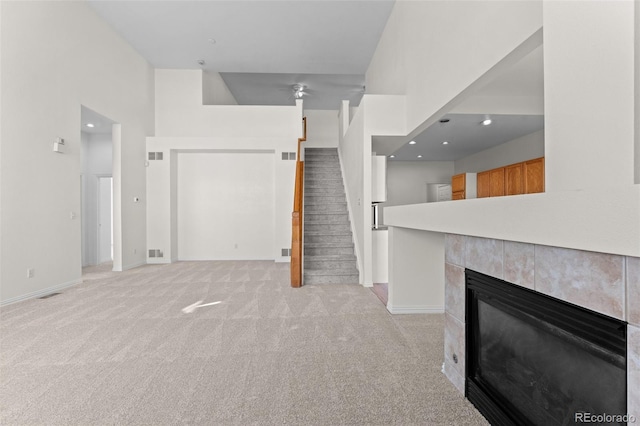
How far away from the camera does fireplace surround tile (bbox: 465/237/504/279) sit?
1.73 meters

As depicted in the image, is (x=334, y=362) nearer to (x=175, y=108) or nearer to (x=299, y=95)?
(x=175, y=108)

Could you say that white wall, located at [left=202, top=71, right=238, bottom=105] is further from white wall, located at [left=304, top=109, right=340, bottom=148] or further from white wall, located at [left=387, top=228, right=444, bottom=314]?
white wall, located at [left=387, top=228, right=444, bottom=314]

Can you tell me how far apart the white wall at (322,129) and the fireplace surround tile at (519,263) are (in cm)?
882

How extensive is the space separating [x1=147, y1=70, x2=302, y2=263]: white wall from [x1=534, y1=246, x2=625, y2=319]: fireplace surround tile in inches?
269

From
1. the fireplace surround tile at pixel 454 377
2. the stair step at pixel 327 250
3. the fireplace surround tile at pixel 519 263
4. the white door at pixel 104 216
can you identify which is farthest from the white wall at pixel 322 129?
the fireplace surround tile at pixel 519 263

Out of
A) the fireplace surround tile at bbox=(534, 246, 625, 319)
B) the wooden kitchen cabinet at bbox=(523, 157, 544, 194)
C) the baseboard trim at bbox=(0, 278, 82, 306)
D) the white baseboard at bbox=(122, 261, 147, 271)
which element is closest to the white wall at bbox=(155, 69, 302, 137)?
the white baseboard at bbox=(122, 261, 147, 271)

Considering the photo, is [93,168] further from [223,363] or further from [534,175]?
[534,175]

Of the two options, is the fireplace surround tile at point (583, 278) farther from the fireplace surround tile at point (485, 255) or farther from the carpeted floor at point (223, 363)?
the carpeted floor at point (223, 363)

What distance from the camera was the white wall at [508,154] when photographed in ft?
20.5

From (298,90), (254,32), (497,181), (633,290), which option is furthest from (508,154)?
(633,290)

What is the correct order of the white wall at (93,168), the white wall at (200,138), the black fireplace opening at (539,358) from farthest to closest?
the white wall at (93,168), the white wall at (200,138), the black fireplace opening at (539,358)

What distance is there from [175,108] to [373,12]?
16.9ft

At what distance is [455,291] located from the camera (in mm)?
2201

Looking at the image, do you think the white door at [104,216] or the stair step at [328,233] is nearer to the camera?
the stair step at [328,233]
